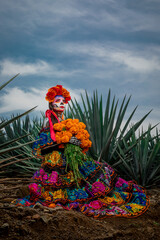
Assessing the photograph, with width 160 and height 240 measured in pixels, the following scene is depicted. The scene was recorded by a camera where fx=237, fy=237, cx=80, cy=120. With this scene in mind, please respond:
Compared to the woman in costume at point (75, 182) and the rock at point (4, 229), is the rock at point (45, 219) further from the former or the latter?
the woman in costume at point (75, 182)

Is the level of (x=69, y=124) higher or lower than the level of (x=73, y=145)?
higher

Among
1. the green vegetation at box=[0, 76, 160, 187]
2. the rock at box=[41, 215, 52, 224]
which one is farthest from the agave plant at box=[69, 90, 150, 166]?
the rock at box=[41, 215, 52, 224]

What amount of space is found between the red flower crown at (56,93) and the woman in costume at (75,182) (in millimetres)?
375

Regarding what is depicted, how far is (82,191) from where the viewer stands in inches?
128

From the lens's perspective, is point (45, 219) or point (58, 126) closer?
point (45, 219)

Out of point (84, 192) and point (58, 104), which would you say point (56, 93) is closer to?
point (58, 104)

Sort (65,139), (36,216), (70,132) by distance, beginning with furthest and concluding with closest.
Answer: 1. (70,132)
2. (65,139)
3. (36,216)

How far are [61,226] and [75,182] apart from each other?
1.10 metres

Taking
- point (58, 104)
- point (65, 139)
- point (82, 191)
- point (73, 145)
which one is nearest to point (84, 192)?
point (82, 191)

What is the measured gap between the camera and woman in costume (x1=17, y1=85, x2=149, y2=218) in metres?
3.17

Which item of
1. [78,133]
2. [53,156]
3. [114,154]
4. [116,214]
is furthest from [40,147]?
[114,154]

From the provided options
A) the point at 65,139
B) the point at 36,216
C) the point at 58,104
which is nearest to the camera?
the point at 36,216

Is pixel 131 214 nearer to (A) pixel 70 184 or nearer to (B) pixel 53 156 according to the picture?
(A) pixel 70 184

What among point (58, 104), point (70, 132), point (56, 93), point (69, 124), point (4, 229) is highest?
point (56, 93)
